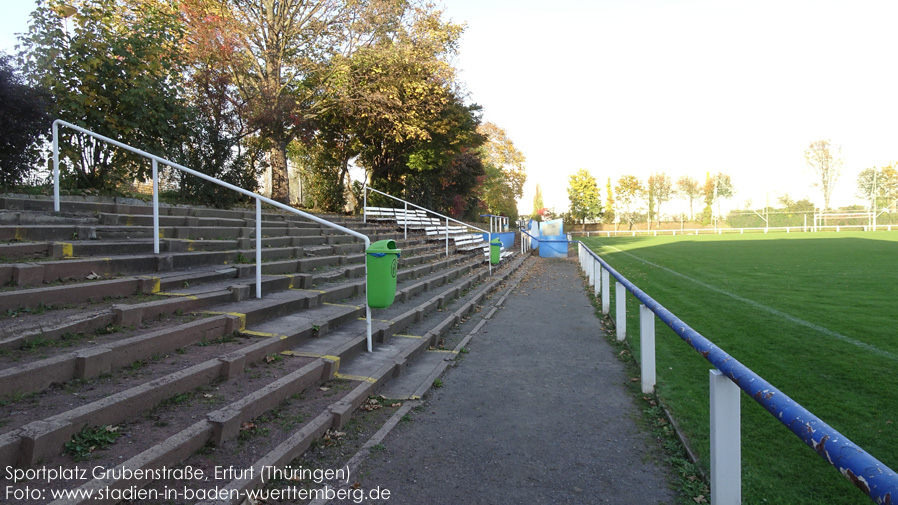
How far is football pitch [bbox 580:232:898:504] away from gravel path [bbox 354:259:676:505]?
0.49 m

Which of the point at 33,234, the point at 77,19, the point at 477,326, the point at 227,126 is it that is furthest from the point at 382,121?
the point at 33,234

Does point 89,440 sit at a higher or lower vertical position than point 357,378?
higher

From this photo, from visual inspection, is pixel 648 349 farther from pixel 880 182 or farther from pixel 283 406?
pixel 880 182

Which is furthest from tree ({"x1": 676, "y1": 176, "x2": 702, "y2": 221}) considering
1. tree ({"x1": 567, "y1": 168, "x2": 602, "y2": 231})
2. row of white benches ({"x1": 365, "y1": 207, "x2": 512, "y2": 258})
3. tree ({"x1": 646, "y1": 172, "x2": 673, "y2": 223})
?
row of white benches ({"x1": 365, "y1": 207, "x2": 512, "y2": 258})

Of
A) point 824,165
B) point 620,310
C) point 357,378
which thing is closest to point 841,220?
point 824,165

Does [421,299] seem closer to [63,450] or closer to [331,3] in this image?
[63,450]

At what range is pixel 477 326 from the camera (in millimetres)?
8039

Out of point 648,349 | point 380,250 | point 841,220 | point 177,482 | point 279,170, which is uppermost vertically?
point 279,170

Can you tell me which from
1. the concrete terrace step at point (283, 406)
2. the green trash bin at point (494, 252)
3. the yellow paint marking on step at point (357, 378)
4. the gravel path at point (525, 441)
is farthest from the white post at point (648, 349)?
the green trash bin at point (494, 252)

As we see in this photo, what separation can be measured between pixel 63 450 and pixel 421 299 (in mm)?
6370

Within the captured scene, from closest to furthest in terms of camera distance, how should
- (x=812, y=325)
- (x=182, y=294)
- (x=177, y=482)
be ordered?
(x=177, y=482)
(x=182, y=294)
(x=812, y=325)

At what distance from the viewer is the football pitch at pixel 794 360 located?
3229 millimetres

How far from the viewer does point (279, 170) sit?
51.4 ft

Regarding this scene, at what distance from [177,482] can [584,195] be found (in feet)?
255
